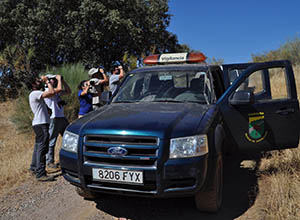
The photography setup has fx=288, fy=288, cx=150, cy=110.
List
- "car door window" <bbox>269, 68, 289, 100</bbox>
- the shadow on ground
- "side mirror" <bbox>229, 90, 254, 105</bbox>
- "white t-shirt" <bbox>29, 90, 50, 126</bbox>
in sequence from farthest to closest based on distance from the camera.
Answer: "white t-shirt" <bbox>29, 90, 50, 126</bbox> < "car door window" <bbox>269, 68, 289, 100</bbox> < "side mirror" <bbox>229, 90, 254, 105</bbox> < the shadow on ground

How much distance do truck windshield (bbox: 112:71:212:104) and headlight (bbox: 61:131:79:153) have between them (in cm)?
112

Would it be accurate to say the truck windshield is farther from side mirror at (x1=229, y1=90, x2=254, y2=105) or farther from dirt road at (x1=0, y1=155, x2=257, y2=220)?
dirt road at (x1=0, y1=155, x2=257, y2=220)

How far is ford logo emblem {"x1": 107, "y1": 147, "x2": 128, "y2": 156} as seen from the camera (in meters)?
2.82

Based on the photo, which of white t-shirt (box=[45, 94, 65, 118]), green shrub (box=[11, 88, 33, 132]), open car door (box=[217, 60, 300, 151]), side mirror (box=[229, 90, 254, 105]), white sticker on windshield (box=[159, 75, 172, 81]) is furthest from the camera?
green shrub (box=[11, 88, 33, 132])

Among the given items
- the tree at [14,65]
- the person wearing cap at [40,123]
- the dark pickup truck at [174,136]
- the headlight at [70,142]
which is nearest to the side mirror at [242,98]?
the dark pickup truck at [174,136]

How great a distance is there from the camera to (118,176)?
2865 millimetres

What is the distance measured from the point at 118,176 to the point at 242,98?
1.87 m

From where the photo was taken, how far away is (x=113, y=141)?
2.89 meters

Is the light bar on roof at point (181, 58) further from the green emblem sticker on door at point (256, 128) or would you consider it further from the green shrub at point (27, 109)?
the green shrub at point (27, 109)

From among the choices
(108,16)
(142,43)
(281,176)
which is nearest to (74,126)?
(281,176)

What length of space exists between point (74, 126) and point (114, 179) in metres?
0.79

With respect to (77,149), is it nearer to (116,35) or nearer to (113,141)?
(113,141)

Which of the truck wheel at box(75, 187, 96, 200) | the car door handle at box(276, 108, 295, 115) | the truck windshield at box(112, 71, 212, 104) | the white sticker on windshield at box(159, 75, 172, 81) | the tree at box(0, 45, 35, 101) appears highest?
the tree at box(0, 45, 35, 101)

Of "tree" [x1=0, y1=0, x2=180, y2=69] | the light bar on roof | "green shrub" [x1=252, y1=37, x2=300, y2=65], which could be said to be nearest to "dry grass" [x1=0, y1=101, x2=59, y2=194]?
the light bar on roof
